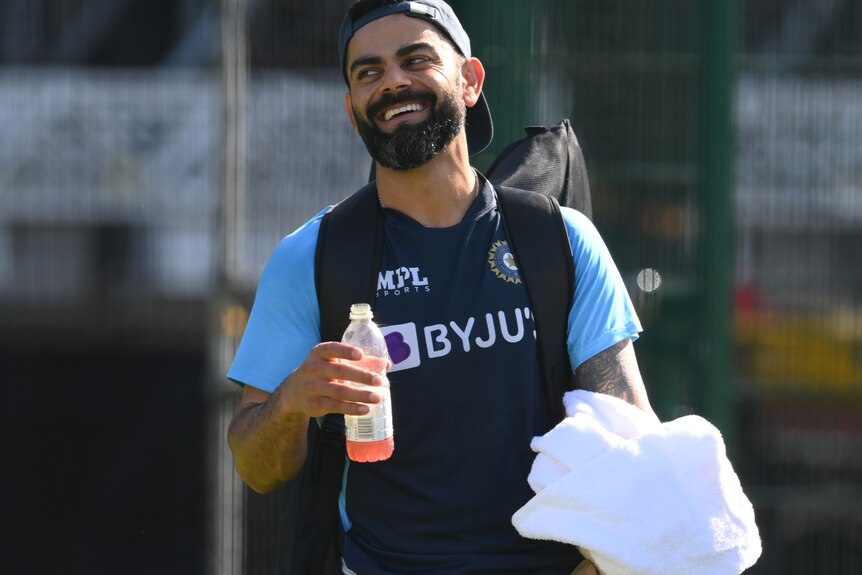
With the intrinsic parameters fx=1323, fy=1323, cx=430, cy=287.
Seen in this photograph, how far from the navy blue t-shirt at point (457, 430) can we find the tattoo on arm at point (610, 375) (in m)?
0.11

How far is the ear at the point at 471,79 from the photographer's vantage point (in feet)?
10.8

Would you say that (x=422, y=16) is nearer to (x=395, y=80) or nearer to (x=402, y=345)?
(x=395, y=80)

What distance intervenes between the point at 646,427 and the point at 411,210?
2.57 ft

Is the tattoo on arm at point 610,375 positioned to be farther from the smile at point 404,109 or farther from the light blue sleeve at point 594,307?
the smile at point 404,109

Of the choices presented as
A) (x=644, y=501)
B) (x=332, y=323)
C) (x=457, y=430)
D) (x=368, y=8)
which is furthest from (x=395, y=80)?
(x=644, y=501)

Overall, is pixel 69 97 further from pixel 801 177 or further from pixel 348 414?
pixel 348 414

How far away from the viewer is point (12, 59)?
11.5 metres

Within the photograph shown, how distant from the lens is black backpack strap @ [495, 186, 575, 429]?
116 inches

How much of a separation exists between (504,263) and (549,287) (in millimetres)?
119

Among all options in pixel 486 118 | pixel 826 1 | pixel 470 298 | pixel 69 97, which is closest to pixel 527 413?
pixel 470 298

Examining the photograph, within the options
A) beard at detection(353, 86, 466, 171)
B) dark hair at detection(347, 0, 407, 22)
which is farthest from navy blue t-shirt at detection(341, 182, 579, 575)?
dark hair at detection(347, 0, 407, 22)

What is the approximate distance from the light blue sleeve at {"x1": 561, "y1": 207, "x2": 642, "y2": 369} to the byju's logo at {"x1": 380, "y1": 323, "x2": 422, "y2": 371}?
13.9 inches

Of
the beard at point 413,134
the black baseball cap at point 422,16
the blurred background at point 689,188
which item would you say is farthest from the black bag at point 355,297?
the blurred background at point 689,188

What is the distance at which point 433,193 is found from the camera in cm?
313
